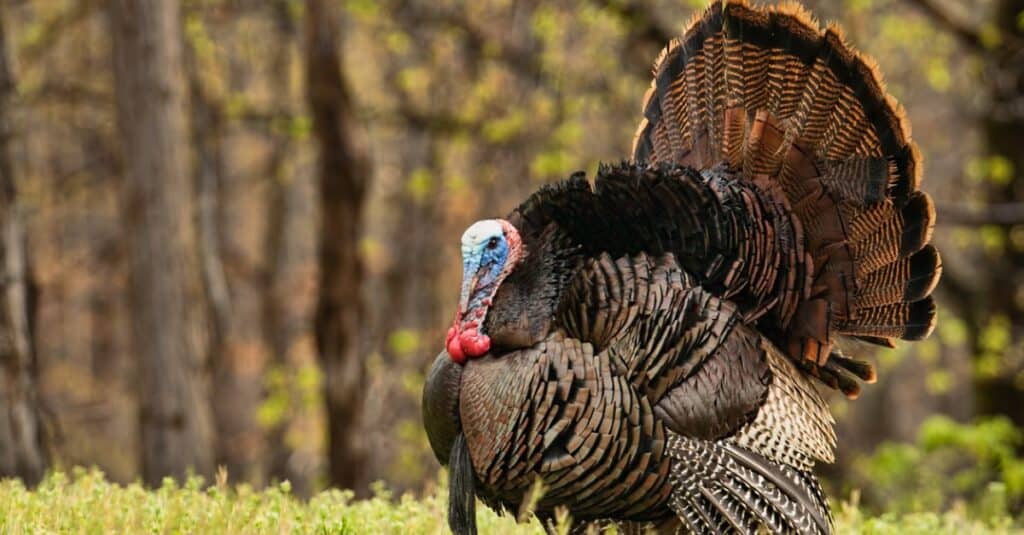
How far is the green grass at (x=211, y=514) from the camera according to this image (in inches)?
177

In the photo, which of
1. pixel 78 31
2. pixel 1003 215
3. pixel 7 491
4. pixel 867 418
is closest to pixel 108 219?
pixel 78 31

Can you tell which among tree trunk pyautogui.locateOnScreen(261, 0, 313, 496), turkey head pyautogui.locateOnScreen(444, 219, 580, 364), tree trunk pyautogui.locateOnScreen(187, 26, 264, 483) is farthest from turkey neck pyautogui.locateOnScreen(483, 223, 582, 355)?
tree trunk pyautogui.locateOnScreen(261, 0, 313, 496)

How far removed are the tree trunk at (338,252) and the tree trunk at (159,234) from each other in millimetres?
2151

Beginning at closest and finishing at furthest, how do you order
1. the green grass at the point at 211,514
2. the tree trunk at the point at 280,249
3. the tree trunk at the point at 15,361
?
the green grass at the point at 211,514
the tree trunk at the point at 15,361
the tree trunk at the point at 280,249

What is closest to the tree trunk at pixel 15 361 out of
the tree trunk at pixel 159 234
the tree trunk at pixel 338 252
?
the tree trunk at pixel 159 234

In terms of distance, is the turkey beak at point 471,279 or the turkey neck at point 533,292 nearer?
the turkey neck at point 533,292

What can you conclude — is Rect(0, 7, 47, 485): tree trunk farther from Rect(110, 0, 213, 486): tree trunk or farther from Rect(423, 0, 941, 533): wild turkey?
Rect(423, 0, 941, 533): wild turkey

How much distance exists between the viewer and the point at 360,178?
10844 millimetres

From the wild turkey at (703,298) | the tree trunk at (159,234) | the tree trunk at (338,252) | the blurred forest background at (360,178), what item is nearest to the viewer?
the wild turkey at (703,298)

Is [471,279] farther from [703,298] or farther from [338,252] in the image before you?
[338,252]

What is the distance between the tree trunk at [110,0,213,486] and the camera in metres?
8.41

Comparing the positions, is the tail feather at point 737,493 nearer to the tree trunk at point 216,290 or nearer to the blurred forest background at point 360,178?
the blurred forest background at point 360,178

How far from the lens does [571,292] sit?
16.4 feet

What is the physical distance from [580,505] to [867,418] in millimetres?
21511
